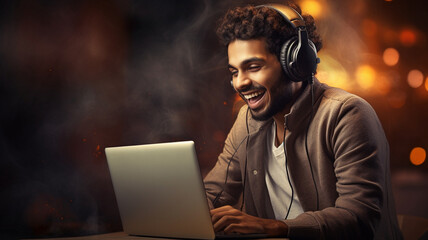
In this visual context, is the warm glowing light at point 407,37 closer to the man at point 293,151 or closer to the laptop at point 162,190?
the man at point 293,151

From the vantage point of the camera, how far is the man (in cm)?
161

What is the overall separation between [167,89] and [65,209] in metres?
0.74

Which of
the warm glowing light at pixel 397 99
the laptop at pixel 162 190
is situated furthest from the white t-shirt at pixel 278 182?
the laptop at pixel 162 190

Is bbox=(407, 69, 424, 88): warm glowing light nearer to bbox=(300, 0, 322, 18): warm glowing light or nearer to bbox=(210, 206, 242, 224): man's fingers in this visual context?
bbox=(300, 0, 322, 18): warm glowing light

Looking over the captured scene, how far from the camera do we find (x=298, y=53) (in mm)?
1775

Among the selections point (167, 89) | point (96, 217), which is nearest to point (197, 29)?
point (167, 89)

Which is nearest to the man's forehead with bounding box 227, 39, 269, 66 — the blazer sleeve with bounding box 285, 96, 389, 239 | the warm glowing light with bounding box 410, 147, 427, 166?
the blazer sleeve with bounding box 285, 96, 389, 239

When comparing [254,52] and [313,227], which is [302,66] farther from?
[313,227]

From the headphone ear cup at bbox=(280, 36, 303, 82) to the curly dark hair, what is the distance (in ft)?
0.45

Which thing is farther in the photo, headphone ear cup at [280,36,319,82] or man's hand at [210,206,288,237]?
headphone ear cup at [280,36,319,82]

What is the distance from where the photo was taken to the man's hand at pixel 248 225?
141 centimetres

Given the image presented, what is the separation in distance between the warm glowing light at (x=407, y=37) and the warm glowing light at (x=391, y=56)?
2.0 inches

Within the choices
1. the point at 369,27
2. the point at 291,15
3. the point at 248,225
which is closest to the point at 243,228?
the point at 248,225

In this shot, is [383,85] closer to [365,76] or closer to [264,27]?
[365,76]
